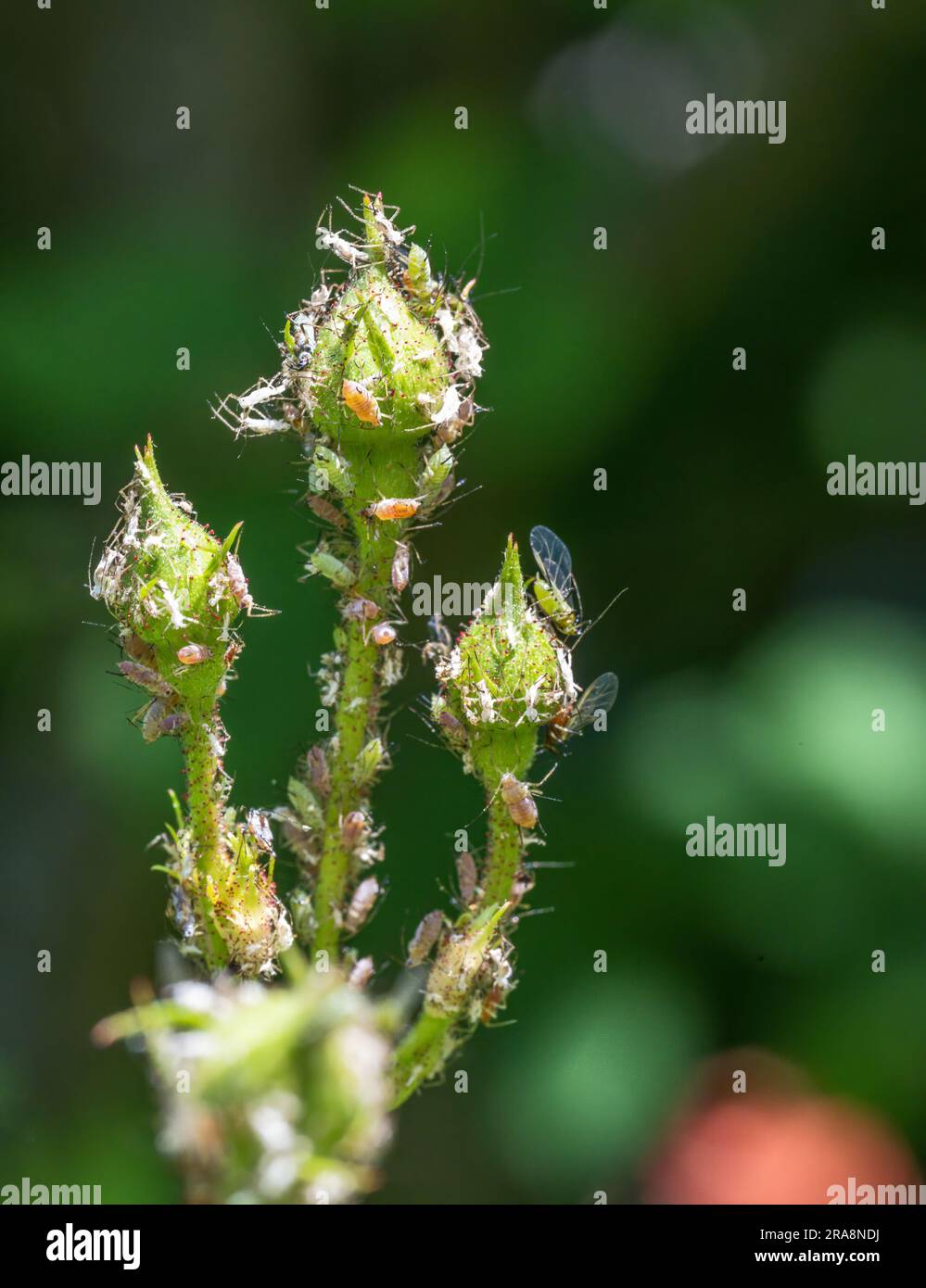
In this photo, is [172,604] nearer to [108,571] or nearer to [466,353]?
[108,571]

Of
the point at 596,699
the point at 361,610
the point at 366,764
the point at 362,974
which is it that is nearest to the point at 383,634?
the point at 361,610

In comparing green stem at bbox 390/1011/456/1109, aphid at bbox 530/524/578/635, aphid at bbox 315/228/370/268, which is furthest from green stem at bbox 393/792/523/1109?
aphid at bbox 315/228/370/268

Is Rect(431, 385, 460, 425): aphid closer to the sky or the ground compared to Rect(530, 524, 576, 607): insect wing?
closer to the sky

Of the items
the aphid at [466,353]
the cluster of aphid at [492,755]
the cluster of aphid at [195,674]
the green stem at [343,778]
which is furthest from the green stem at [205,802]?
the aphid at [466,353]

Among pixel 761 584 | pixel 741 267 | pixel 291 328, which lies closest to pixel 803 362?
pixel 741 267

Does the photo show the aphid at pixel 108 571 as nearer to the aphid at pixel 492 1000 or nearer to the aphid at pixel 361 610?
the aphid at pixel 361 610

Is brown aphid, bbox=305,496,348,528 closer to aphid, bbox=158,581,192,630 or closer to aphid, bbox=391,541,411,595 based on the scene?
aphid, bbox=391,541,411,595
